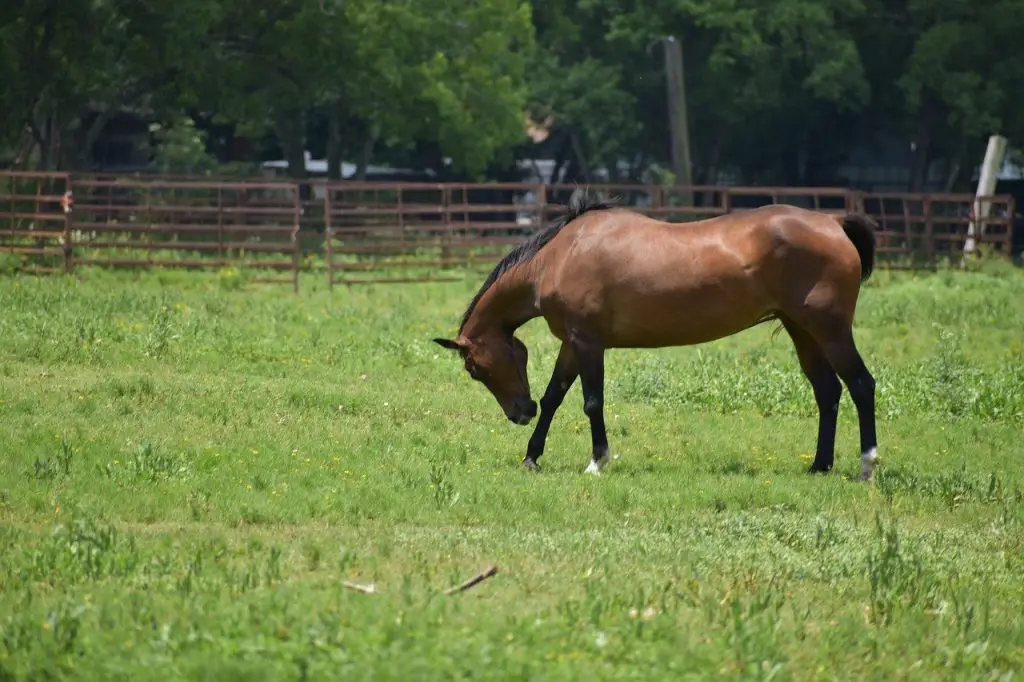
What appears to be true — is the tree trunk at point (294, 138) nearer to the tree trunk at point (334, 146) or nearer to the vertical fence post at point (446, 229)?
the tree trunk at point (334, 146)

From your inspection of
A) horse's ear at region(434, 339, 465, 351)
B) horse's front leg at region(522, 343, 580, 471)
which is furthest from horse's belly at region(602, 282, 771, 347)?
horse's ear at region(434, 339, 465, 351)

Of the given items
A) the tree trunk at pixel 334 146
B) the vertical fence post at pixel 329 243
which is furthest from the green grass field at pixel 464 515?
the tree trunk at pixel 334 146

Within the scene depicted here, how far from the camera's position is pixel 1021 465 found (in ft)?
39.3

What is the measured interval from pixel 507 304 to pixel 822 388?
2.37 metres

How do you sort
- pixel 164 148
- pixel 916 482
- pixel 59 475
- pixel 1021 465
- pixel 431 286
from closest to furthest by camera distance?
1. pixel 59 475
2. pixel 916 482
3. pixel 1021 465
4. pixel 431 286
5. pixel 164 148

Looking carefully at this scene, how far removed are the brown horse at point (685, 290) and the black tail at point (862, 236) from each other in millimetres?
10

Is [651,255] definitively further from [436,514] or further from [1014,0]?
[1014,0]

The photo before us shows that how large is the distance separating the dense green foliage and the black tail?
23.2 metres

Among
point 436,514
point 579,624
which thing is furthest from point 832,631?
point 436,514

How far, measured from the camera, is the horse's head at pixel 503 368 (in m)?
12.1

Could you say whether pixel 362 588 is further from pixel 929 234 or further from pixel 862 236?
pixel 929 234

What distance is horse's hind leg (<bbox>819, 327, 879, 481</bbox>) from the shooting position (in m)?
11.4

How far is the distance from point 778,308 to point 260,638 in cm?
609

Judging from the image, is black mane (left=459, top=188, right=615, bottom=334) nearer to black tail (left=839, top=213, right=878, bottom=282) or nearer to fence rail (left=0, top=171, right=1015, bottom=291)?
black tail (left=839, top=213, right=878, bottom=282)
